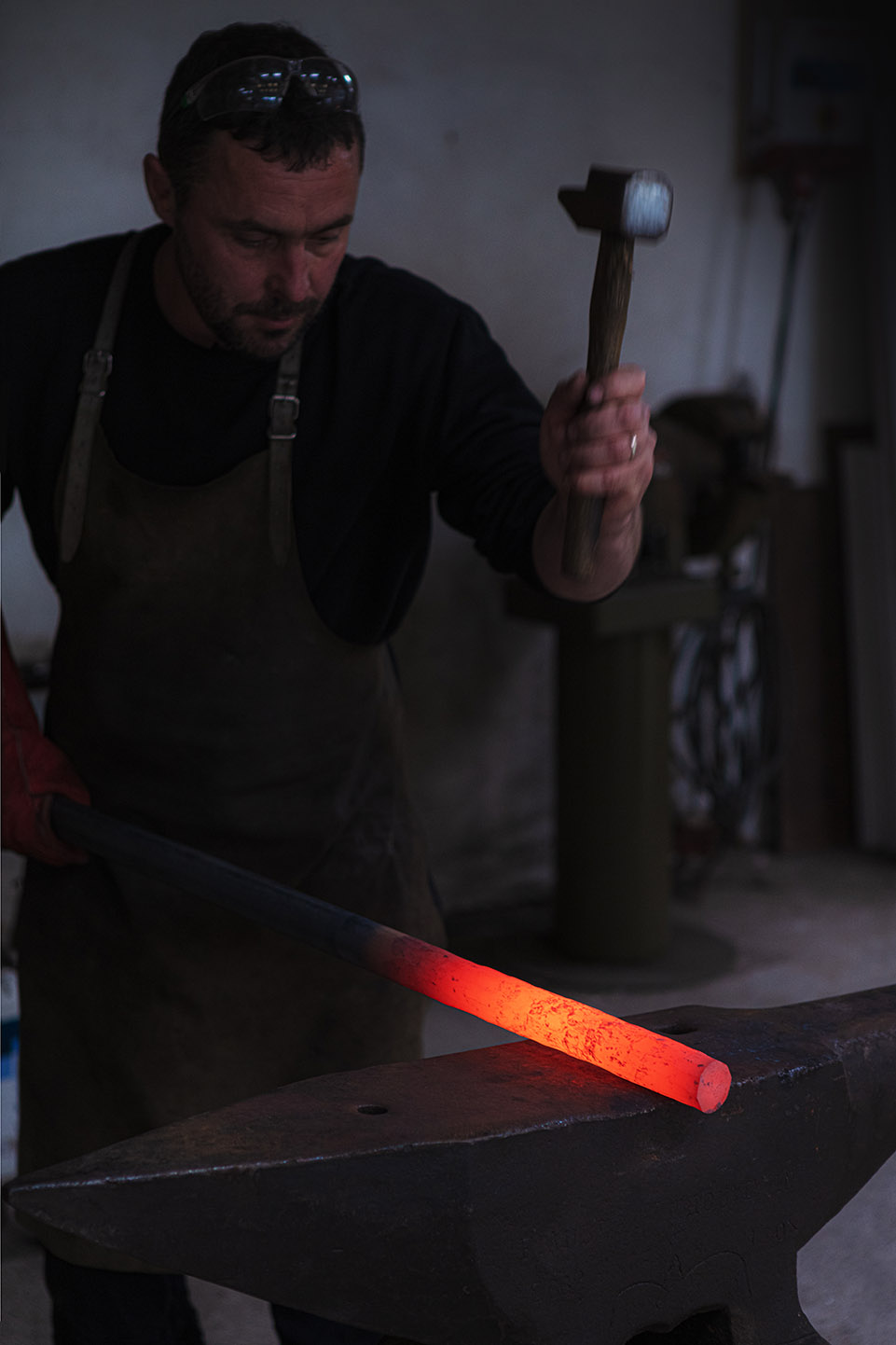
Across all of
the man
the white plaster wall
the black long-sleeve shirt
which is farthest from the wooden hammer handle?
the white plaster wall

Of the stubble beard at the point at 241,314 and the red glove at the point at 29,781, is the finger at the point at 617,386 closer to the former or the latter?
the stubble beard at the point at 241,314

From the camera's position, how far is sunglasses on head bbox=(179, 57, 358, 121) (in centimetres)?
137

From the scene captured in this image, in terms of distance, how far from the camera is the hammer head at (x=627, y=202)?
1.03 meters

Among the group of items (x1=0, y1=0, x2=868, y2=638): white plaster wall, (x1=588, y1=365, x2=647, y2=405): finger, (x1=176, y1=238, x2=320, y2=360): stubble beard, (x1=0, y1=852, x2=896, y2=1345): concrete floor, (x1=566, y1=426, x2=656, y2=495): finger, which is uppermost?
(x1=0, y1=0, x2=868, y2=638): white plaster wall

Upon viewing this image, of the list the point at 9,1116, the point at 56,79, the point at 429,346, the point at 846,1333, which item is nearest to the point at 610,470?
the point at 429,346

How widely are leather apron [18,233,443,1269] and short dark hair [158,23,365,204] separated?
0.31 metres

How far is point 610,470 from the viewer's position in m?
1.17

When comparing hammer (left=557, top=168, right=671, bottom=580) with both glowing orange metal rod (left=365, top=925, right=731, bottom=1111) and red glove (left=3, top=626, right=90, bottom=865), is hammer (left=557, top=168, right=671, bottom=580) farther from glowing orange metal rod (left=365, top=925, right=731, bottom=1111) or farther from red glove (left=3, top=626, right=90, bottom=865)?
red glove (left=3, top=626, right=90, bottom=865)

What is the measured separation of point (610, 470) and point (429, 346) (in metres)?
0.45

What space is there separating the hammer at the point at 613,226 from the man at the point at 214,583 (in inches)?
12.9

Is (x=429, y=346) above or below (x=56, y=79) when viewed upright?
below

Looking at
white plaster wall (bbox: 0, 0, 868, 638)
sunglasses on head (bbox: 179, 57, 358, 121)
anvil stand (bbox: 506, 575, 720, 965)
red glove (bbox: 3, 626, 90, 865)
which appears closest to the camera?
sunglasses on head (bbox: 179, 57, 358, 121)

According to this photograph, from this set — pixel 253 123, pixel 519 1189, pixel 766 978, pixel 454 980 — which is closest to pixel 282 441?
pixel 253 123

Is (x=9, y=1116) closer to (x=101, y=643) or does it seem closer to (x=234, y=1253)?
(x=101, y=643)
